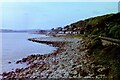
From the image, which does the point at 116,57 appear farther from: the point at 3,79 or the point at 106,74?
the point at 3,79

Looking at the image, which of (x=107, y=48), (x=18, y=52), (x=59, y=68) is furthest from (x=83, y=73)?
(x=18, y=52)

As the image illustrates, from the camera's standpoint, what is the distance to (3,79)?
54.2 ft

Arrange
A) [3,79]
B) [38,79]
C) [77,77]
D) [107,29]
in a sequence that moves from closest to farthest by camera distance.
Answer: [77,77] < [38,79] < [3,79] < [107,29]

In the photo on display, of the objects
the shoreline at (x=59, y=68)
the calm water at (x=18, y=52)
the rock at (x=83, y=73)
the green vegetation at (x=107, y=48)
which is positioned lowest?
the calm water at (x=18, y=52)

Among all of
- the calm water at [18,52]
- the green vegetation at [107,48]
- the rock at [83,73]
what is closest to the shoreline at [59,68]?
the rock at [83,73]

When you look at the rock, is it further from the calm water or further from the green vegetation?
the calm water

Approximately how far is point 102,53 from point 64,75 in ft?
8.07

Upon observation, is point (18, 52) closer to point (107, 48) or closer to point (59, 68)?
point (59, 68)

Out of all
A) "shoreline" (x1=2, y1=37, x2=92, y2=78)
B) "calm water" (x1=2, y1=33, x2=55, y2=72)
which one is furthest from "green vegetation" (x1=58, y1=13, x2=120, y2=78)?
"calm water" (x1=2, y1=33, x2=55, y2=72)

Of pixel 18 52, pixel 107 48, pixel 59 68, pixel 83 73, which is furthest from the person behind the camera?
pixel 18 52

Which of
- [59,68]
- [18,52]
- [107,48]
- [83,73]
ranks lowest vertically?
[18,52]

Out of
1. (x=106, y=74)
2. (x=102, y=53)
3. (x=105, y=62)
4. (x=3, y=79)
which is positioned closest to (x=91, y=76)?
(x=106, y=74)

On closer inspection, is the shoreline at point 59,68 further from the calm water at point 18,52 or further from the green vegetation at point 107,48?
the calm water at point 18,52

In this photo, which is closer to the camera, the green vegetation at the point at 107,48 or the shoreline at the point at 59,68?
the green vegetation at the point at 107,48
